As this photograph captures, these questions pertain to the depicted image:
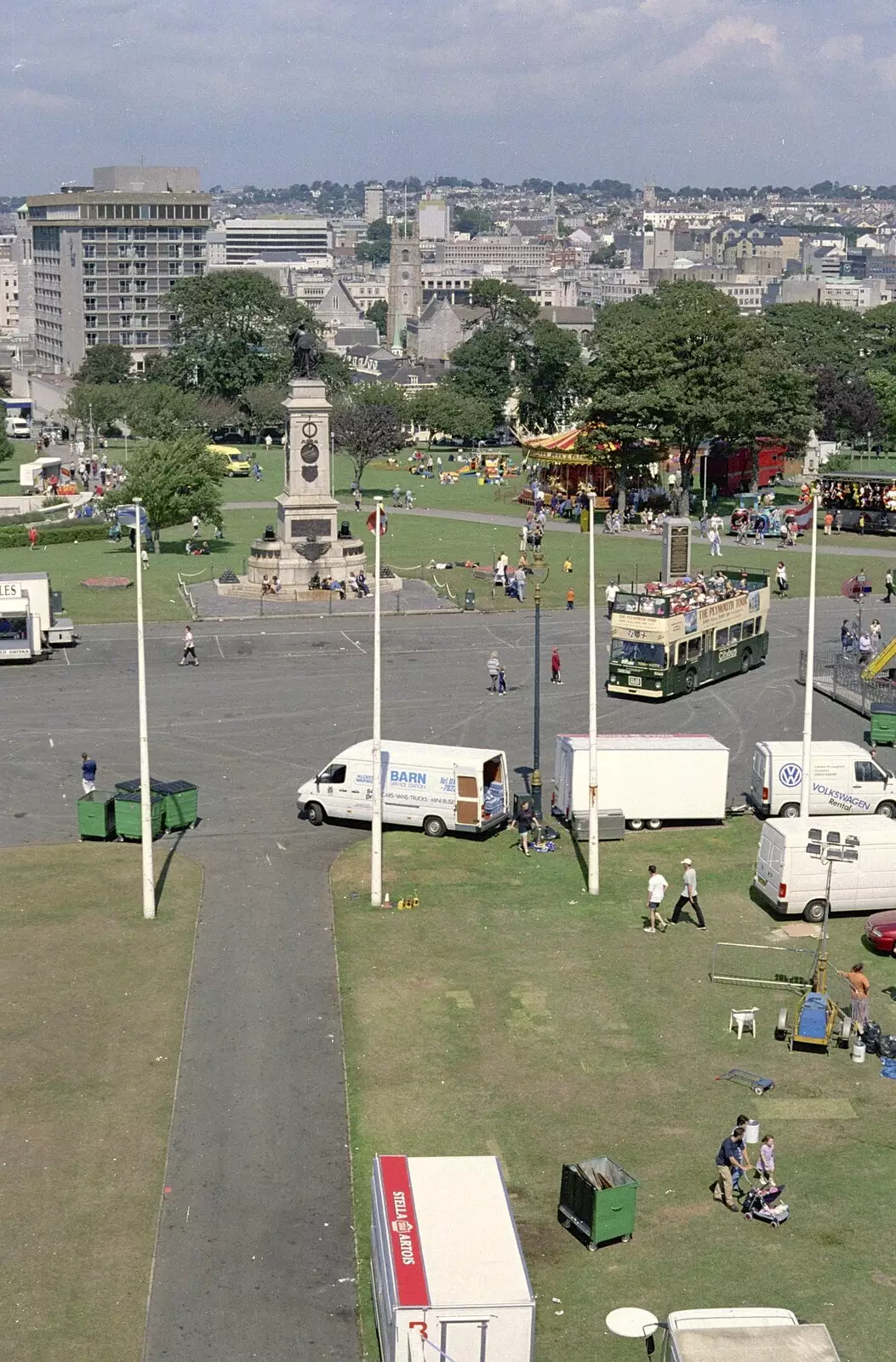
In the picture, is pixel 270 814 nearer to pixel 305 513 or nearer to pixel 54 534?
pixel 305 513

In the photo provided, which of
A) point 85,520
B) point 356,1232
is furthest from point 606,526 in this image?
point 356,1232

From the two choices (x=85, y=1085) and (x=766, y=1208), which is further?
(x=85, y=1085)

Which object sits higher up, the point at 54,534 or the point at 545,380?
the point at 545,380

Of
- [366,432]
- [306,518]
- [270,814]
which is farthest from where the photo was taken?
[366,432]

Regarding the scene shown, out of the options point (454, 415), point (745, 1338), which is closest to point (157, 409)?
point (454, 415)

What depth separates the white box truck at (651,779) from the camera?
3884 centimetres

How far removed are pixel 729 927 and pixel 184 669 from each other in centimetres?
2693

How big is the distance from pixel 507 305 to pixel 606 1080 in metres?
126

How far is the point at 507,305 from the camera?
146m

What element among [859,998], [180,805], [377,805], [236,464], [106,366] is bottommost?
[859,998]

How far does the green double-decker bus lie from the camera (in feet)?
168

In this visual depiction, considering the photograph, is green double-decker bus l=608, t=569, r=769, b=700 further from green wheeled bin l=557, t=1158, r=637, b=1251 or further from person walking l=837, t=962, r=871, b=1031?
green wheeled bin l=557, t=1158, r=637, b=1251

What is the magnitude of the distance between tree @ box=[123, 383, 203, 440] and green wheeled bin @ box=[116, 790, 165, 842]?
263ft

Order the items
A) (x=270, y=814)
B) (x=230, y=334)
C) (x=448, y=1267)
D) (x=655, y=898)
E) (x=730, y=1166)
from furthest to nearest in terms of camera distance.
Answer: (x=230, y=334), (x=270, y=814), (x=655, y=898), (x=730, y=1166), (x=448, y=1267)
